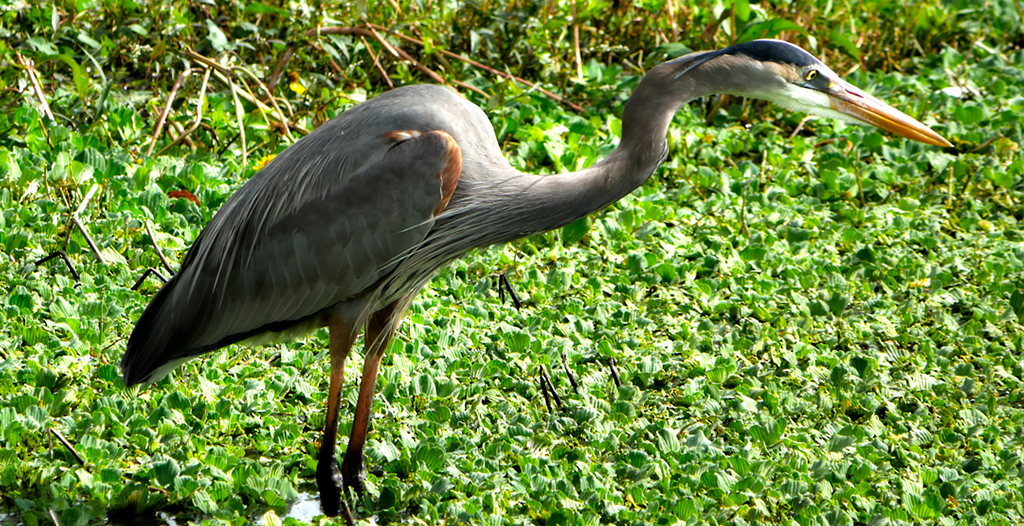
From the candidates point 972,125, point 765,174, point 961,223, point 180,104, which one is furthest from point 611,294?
point 972,125

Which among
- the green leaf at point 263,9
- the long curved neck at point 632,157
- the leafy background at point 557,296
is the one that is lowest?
the leafy background at point 557,296

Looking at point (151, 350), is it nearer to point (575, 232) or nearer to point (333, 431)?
point (333, 431)

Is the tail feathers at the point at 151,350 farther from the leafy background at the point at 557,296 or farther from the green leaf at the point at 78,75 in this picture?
the green leaf at the point at 78,75

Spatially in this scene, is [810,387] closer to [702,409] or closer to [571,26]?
[702,409]

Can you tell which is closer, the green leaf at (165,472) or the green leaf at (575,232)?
the green leaf at (165,472)

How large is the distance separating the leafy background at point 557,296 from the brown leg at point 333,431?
100 millimetres

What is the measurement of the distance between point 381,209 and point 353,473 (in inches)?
32.9

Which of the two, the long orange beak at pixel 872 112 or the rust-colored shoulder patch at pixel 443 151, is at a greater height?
the rust-colored shoulder patch at pixel 443 151

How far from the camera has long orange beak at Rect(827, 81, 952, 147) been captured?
318 cm

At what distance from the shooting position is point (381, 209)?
2.97 meters

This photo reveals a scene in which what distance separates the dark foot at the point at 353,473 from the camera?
10.4ft

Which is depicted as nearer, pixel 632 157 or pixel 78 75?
pixel 632 157

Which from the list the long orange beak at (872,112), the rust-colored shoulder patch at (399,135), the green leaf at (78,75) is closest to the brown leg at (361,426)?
the rust-colored shoulder patch at (399,135)

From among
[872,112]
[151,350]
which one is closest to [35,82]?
[151,350]
